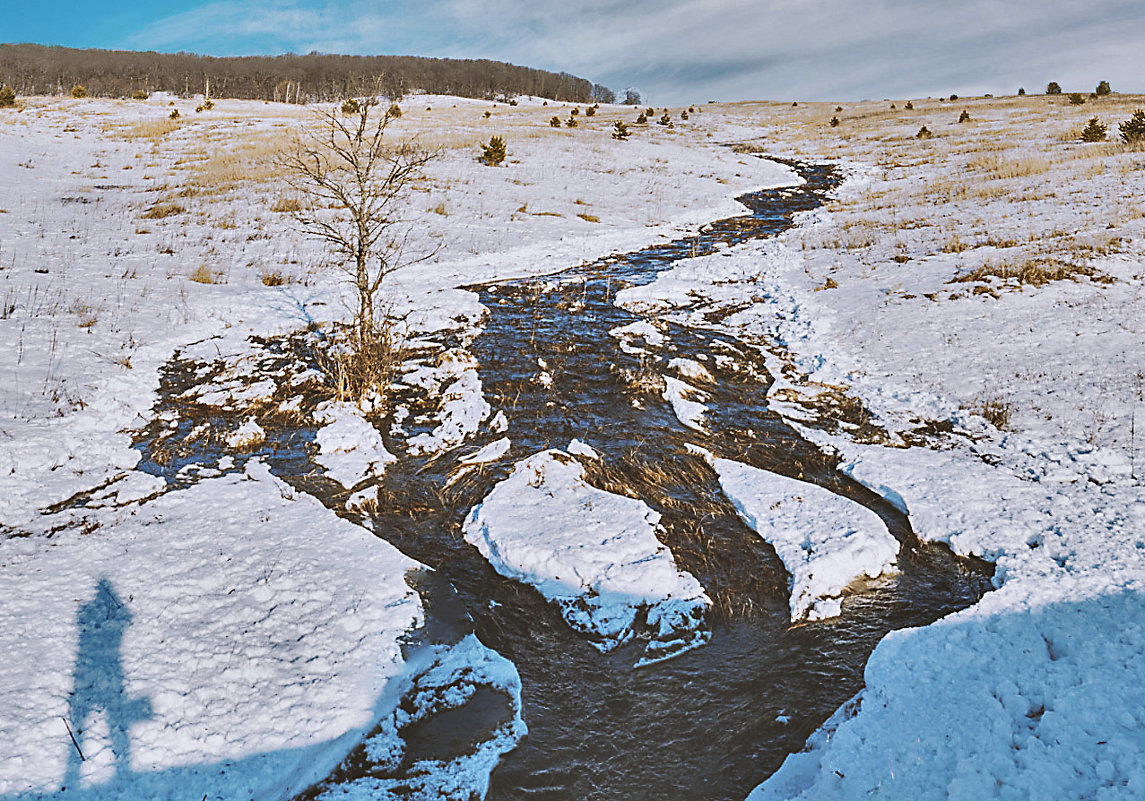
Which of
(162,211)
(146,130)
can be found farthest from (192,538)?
(146,130)

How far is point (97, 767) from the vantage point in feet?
11.0

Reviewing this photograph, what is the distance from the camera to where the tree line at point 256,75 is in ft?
288

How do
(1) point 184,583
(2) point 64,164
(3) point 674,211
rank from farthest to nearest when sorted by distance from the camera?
A: (2) point 64,164 → (3) point 674,211 → (1) point 184,583

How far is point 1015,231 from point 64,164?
31.5 metres

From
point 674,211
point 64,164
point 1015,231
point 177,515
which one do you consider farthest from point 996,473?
point 64,164

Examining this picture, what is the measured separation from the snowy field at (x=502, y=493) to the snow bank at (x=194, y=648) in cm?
2

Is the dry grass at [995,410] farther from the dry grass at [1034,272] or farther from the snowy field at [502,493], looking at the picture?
the dry grass at [1034,272]

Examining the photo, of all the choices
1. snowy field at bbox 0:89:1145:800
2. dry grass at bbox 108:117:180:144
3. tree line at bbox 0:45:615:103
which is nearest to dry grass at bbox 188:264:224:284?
snowy field at bbox 0:89:1145:800

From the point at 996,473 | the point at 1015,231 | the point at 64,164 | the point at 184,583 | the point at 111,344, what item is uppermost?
the point at 64,164

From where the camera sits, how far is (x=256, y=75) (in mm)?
101875

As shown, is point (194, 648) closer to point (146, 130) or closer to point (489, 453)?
point (489, 453)

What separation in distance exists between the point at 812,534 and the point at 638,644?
2.02m

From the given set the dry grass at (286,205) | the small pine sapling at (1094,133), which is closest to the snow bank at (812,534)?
the dry grass at (286,205)

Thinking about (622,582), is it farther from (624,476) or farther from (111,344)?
(111,344)
